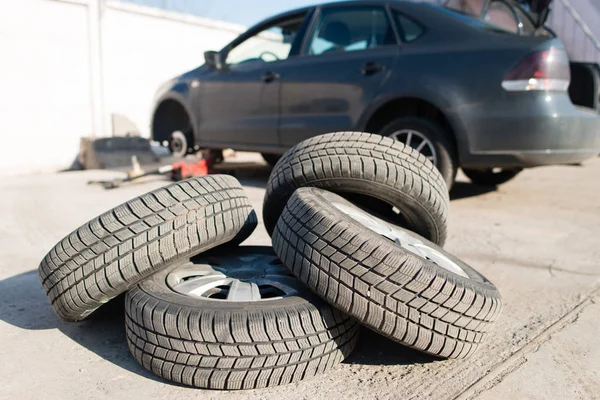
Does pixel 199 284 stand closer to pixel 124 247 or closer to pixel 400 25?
pixel 124 247

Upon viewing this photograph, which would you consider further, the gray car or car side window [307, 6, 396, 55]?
car side window [307, 6, 396, 55]

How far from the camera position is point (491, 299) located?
2.21 meters

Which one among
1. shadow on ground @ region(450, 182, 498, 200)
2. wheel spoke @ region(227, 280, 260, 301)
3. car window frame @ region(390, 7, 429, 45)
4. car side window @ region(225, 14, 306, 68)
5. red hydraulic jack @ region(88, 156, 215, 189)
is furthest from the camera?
car side window @ region(225, 14, 306, 68)

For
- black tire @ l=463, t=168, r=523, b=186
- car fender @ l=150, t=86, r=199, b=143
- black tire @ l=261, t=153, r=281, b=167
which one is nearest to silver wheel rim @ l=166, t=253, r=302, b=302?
black tire @ l=463, t=168, r=523, b=186

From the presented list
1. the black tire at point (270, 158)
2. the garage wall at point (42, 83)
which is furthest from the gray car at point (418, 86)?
the garage wall at point (42, 83)

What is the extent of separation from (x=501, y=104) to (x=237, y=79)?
3.07 meters

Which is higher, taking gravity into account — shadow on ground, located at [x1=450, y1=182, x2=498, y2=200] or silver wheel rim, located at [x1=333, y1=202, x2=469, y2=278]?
silver wheel rim, located at [x1=333, y1=202, x2=469, y2=278]

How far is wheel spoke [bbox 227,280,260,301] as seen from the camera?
2.25m

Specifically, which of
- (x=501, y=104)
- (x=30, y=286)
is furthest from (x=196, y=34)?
(x=30, y=286)

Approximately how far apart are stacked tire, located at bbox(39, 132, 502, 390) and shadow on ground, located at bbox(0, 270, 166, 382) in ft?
0.44

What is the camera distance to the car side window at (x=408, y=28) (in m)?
4.96

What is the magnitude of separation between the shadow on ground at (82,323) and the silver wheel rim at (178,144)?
14.4 feet

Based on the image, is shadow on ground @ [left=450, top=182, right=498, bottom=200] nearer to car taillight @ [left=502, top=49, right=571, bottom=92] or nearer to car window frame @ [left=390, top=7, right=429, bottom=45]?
car taillight @ [left=502, top=49, right=571, bottom=92]

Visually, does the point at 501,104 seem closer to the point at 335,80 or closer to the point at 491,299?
the point at 335,80
